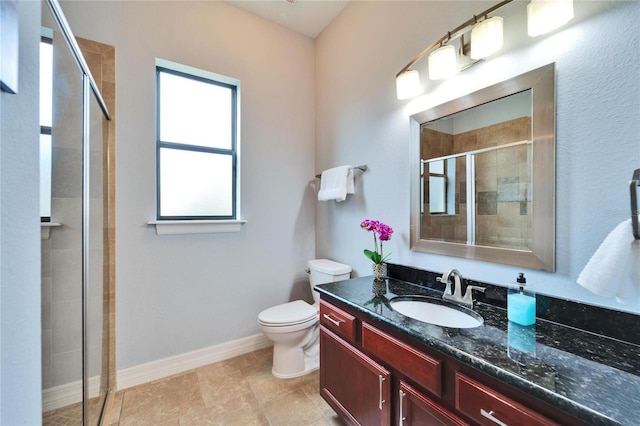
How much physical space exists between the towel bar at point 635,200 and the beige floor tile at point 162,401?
7.30ft

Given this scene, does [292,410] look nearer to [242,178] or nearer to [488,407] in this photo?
[488,407]

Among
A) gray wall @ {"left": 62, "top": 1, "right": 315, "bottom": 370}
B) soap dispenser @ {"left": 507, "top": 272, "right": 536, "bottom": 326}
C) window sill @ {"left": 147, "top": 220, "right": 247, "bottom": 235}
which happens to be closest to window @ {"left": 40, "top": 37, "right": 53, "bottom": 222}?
gray wall @ {"left": 62, "top": 1, "right": 315, "bottom": 370}

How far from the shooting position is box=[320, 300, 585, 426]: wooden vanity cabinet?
75 cm

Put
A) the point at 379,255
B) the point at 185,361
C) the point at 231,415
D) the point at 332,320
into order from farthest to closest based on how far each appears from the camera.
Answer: the point at 185,361 → the point at 379,255 → the point at 231,415 → the point at 332,320

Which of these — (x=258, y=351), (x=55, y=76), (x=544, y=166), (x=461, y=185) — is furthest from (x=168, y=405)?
(x=544, y=166)

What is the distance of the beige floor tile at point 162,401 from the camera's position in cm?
159

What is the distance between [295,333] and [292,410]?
439mm

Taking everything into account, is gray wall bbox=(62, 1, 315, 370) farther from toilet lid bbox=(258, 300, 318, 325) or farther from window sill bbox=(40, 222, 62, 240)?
window sill bbox=(40, 222, 62, 240)

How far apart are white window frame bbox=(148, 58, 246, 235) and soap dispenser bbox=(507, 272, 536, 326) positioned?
189 centimetres

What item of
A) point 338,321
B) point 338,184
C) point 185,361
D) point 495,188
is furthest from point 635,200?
point 185,361

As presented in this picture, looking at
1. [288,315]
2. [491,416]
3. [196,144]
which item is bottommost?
[288,315]

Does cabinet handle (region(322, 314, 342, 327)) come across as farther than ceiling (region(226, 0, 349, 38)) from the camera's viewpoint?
No

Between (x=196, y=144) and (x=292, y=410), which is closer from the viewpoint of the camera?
(x=292, y=410)

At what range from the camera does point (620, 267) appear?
81 centimetres
